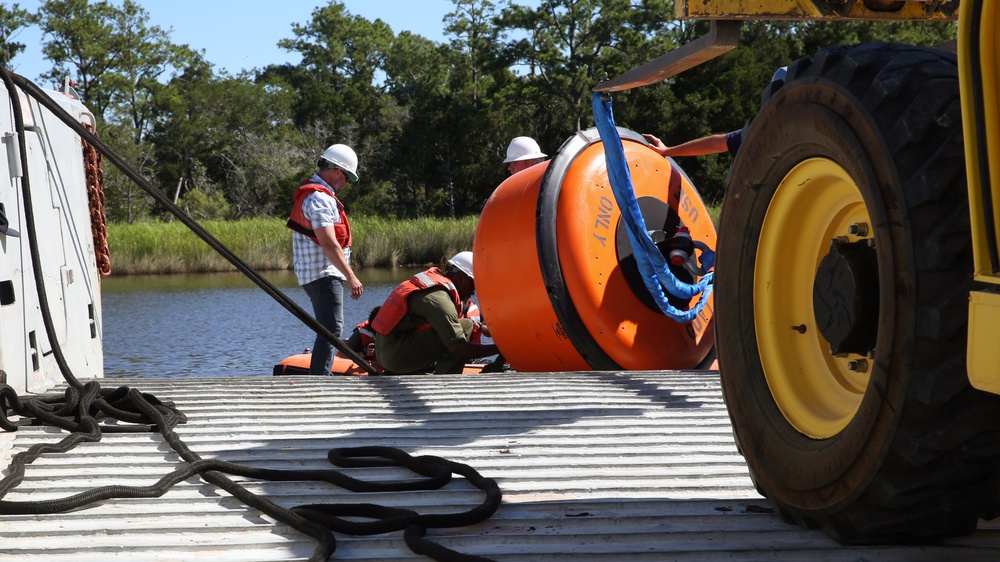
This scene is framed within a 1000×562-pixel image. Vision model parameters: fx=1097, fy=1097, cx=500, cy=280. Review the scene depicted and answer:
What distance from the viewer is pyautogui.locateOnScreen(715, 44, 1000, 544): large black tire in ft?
6.82

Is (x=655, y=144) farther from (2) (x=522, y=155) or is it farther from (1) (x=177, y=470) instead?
(1) (x=177, y=470)

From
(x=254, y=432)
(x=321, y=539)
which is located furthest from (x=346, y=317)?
(x=321, y=539)

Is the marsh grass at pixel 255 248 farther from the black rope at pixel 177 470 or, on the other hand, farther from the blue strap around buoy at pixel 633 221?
the black rope at pixel 177 470

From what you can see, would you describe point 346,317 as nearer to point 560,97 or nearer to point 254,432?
point 254,432

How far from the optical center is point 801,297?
2.85 m

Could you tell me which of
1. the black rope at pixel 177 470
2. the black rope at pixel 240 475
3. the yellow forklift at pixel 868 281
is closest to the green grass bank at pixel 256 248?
the black rope at pixel 177 470

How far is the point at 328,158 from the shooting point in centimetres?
809

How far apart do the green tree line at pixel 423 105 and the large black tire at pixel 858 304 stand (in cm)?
3970

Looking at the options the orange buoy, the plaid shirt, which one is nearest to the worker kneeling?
the plaid shirt

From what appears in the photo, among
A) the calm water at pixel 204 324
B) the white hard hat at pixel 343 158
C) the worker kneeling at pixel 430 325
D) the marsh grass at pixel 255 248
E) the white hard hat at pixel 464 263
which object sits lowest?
the calm water at pixel 204 324

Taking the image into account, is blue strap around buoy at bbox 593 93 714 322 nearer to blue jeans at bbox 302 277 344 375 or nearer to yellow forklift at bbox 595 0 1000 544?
blue jeans at bbox 302 277 344 375

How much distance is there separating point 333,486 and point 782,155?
1.62 meters

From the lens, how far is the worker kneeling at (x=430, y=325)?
815 centimetres

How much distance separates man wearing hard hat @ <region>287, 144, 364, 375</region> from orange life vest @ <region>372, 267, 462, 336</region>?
0.36 meters
